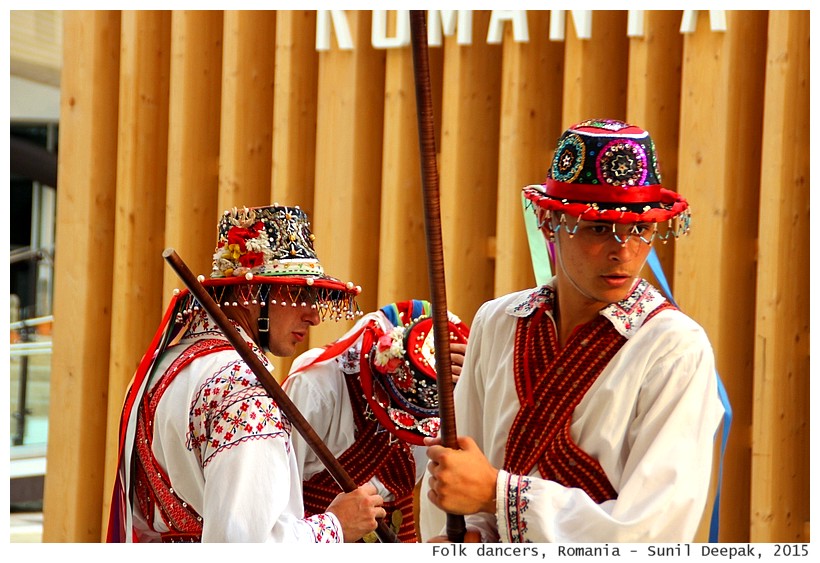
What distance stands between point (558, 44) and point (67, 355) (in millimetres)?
2487

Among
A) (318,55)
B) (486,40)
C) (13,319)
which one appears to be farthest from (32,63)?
(486,40)

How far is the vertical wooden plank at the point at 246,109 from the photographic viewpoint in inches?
182

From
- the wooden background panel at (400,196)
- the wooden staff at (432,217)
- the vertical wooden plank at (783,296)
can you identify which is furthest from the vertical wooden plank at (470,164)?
the wooden staff at (432,217)

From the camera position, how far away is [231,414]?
6.81ft

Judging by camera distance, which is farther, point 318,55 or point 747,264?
point 318,55

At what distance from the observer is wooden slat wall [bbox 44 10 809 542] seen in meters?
3.75

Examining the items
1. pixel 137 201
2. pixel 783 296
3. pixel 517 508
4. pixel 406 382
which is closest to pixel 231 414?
pixel 517 508

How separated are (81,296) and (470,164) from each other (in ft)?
5.99

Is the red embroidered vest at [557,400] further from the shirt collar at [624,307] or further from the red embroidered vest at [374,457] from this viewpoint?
the red embroidered vest at [374,457]

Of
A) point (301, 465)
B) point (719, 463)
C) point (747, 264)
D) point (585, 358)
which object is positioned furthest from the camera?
point (747, 264)

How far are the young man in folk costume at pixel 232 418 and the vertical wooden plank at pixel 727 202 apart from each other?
1.73 metres

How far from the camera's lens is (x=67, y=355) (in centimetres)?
487

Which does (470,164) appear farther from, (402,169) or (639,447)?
(639,447)

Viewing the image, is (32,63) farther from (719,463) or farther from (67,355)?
(719,463)
